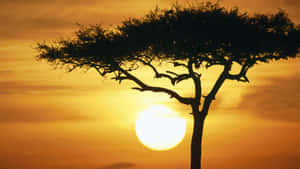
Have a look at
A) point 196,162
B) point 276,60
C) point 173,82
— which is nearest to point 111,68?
point 173,82

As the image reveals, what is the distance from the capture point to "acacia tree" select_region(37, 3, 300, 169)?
43781 mm

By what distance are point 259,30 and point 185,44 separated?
5838mm

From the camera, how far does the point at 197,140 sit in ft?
145

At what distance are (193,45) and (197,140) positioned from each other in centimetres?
665

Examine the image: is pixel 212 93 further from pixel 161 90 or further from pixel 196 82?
pixel 161 90

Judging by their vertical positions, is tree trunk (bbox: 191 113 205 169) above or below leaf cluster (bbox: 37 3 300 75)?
A: below

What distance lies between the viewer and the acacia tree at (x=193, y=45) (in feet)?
144

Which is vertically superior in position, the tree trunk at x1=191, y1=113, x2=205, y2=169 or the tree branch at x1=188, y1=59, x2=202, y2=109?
the tree branch at x1=188, y1=59, x2=202, y2=109

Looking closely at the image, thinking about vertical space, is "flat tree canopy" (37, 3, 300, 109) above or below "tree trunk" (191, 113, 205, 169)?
above

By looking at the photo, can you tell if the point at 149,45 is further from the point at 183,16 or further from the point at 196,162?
the point at 196,162

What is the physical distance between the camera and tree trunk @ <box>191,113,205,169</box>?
4416cm

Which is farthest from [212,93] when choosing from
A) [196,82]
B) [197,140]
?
[197,140]

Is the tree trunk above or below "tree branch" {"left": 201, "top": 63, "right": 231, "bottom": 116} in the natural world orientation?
below

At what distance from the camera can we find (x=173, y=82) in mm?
44219
